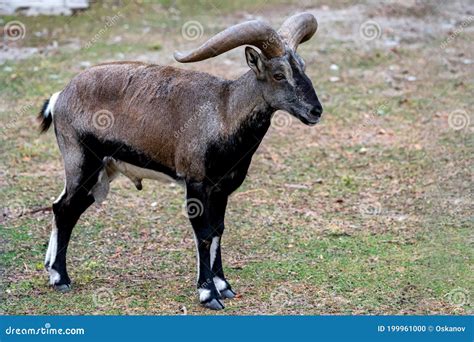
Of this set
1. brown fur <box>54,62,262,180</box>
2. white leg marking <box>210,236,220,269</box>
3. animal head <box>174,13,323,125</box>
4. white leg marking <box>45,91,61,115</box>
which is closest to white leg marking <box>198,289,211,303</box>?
white leg marking <box>210,236,220,269</box>

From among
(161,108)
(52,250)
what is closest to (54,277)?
(52,250)

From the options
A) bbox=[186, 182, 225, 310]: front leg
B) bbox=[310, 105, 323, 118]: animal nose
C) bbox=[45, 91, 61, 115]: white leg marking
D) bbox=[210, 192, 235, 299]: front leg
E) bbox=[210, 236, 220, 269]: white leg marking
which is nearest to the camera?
bbox=[310, 105, 323, 118]: animal nose

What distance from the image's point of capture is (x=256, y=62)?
803 cm

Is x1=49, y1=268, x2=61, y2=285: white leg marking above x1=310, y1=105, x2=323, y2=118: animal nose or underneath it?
underneath

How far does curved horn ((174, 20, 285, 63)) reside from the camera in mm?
7824

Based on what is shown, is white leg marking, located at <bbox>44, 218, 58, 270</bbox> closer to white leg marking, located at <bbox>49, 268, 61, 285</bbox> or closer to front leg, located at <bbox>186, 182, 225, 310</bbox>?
white leg marking, located at <bbox>49, 268, 61, 285</bbox>

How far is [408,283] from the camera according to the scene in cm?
883

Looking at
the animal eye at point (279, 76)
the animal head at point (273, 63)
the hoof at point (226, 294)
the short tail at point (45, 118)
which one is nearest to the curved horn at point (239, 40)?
the animal head at point (273, 63)

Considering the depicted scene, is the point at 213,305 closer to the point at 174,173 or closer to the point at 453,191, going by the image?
the point at 174,173

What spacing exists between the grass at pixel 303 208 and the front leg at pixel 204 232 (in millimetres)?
154

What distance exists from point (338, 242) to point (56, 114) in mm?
Result: 3339

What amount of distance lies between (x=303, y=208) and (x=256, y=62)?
3.32m

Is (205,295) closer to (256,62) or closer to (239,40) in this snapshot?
(256,62)

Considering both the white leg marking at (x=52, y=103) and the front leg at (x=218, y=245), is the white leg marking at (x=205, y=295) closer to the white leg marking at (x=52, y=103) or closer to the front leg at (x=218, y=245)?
the front leg at (x=218, y=245)
